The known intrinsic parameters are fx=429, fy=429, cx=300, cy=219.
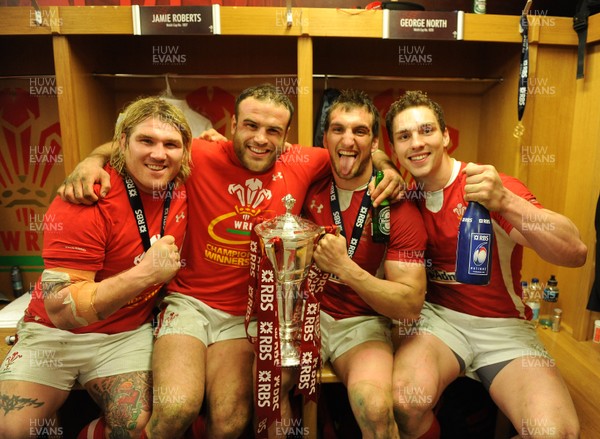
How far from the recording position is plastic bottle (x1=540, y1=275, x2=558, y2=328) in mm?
2303

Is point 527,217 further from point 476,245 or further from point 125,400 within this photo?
point 125,400

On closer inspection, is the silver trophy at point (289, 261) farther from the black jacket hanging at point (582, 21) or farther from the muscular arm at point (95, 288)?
the black jacket hanging at point (582, 21)

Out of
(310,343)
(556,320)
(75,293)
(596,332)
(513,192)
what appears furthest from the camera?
Answer: (556,320)

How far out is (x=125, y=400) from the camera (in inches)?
59.0

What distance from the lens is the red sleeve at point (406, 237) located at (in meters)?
1.65

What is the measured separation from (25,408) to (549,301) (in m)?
2.44

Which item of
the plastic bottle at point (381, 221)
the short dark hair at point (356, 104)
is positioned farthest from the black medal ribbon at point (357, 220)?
the short dark hair at point (356, 104)

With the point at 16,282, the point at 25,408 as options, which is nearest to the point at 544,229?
the point at 25,408

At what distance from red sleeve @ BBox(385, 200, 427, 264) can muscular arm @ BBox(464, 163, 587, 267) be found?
0.25 metres

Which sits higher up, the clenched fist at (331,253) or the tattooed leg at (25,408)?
the clenched fist at (331,253)

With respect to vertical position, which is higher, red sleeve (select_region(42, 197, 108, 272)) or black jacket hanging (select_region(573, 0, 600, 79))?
black jacket hanging (select_region(573, 0, 600, 79))

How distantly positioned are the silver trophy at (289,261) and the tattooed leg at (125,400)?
503 mm

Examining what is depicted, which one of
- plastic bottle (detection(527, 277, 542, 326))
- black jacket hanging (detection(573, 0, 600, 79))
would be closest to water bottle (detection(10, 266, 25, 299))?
plastic bottle (detection(527, 277, 542, 326))

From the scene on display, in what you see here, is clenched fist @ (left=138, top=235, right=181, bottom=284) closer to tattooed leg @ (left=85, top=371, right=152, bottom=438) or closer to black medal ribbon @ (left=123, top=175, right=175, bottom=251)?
black medal ribbon @ (left=123, top=175, right=175, bottom=251)
